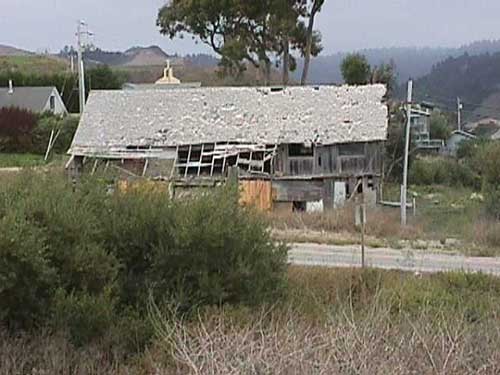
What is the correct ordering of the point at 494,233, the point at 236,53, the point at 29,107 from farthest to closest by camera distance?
the point at 29,107 → the point at 236,53 → the point at 494,233

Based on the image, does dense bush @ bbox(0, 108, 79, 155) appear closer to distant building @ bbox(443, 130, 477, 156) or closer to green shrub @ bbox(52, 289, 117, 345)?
distant building @ bbox(443, 130, 477, 156)

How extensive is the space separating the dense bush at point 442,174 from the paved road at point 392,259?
27.2 m

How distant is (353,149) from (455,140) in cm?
2902

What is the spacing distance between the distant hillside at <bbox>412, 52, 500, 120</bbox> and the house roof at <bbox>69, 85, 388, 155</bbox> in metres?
43.7

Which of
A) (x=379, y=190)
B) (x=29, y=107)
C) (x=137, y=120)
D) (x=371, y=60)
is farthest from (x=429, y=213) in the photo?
(x=29, y=107)

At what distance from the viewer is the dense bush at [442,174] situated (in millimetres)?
50812

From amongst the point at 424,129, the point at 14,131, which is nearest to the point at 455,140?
the point at 424,129

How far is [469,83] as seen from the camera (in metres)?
97.5

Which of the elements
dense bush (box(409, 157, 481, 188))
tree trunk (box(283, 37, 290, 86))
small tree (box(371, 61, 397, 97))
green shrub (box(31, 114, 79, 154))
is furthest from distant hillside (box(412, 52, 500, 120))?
green shrub (box(31, 114, 79, 154))

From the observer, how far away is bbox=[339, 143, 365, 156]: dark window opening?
3953 centimetres

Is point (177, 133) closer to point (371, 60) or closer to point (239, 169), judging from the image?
point (239, 169)

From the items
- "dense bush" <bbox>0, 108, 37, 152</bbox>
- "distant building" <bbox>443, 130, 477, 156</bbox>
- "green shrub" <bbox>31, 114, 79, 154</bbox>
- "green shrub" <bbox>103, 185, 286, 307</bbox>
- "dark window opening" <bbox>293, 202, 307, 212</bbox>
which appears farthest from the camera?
"distant building" <bbox>443, 130, 477, 156</bbox>

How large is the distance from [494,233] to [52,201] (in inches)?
656

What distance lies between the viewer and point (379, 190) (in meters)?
40.6
